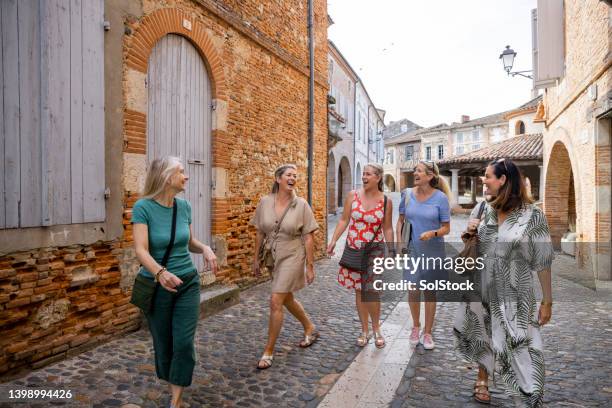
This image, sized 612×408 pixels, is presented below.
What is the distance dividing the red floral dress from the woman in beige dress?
44 cm

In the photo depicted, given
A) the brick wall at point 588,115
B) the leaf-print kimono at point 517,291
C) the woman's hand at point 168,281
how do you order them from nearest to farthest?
the woman's hand at point 168,281, the leaf-print kimono at point 517,291, the brick wall at point 588,115

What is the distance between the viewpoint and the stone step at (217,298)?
510cm

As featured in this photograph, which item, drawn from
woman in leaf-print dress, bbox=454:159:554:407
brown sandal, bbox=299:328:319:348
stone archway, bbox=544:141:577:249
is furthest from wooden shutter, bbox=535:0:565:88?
brown sandal, bbox=299:328:319:348

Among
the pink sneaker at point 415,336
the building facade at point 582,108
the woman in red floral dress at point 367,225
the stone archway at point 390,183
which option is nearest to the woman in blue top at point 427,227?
the pink sneaker at point 415,336

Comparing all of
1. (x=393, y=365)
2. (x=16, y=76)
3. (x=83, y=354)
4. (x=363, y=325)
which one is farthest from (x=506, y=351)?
(x=16, y=76)

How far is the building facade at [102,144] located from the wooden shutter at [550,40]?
6853 mm

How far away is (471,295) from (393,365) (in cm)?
105

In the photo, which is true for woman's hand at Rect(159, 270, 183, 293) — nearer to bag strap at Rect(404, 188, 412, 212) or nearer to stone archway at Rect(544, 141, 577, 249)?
bag strap at Rect(404, 188, 412, 212)

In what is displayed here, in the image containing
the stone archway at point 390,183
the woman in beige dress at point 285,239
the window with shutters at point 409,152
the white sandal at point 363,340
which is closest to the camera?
the woman in beige dress at point 285,239

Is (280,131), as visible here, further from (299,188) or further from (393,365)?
(393,365)

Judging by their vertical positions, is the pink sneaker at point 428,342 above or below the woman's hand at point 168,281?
below

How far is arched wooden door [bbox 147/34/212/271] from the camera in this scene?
4.86 metres

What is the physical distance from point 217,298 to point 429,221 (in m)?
2.78

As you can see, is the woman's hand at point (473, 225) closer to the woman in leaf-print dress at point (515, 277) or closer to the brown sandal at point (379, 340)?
the woman in leaf-print dress at point (515, 277)
